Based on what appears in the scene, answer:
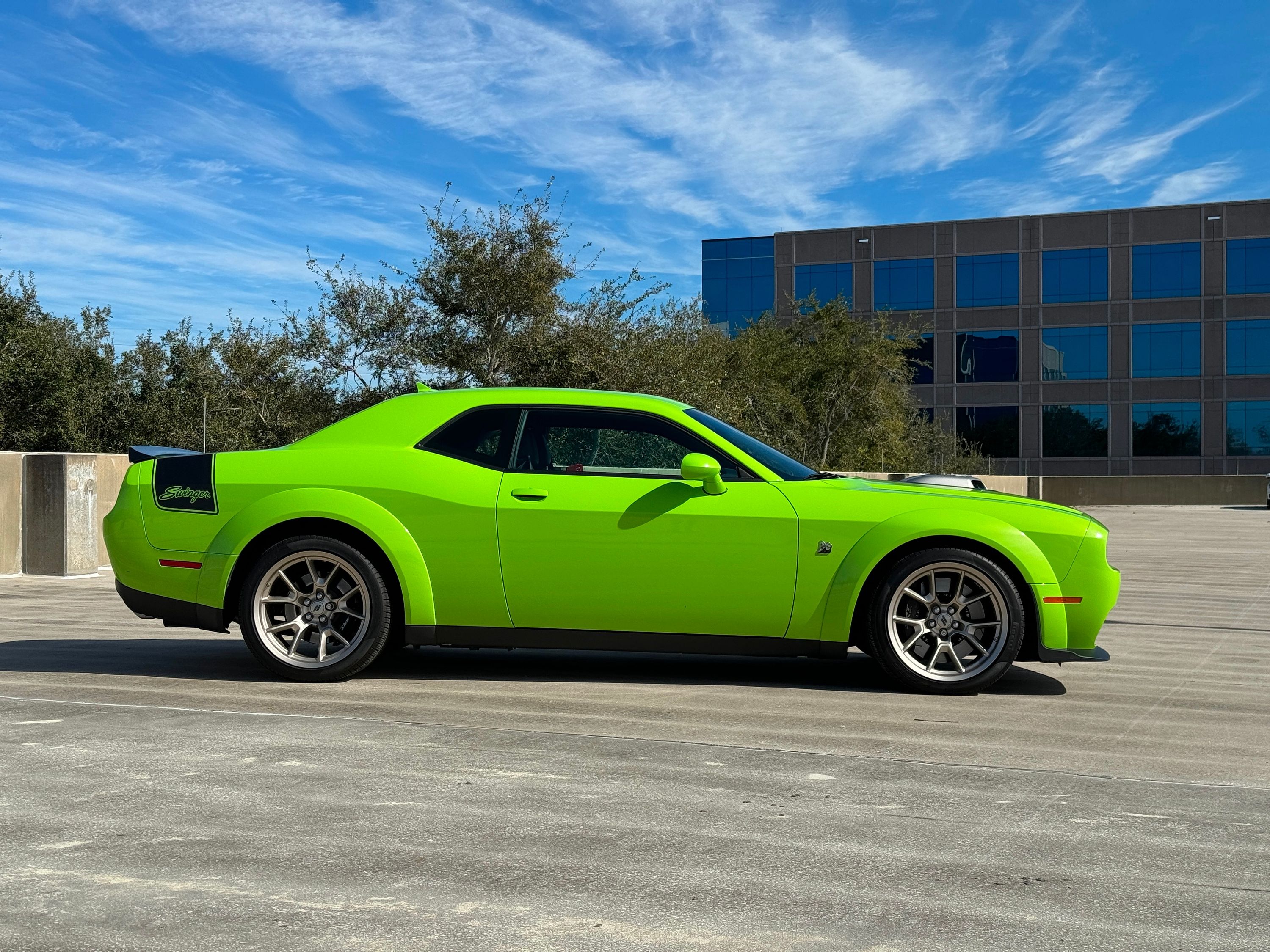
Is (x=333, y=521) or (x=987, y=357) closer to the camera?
(x=333, y=521)

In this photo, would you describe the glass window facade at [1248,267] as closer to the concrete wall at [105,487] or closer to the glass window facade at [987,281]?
the glass window facade at [987,281]

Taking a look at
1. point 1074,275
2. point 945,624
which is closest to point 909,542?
point 945,624

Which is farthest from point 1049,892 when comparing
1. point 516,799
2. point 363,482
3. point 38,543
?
point 38,543

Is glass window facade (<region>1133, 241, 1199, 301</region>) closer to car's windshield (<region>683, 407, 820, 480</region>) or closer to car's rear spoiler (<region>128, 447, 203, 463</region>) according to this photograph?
car's windshield (<region>683, 407, 820, 480</region>)

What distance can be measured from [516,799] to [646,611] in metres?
2.22

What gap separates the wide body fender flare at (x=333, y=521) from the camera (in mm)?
6617

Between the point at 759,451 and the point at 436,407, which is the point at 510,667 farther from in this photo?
the point at 759,451

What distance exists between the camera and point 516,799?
4.41 meters

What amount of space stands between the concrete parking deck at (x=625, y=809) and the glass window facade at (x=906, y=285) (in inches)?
2453

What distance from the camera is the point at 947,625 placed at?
6.55 m

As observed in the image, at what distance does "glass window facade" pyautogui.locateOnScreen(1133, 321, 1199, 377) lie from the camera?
63656mm

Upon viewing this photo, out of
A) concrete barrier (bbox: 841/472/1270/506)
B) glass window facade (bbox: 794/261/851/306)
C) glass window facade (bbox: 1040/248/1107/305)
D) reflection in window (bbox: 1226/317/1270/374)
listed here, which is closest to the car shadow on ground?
concrete barrier (bbox: 841/472/1270/506)

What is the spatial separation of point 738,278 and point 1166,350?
22.3 metres

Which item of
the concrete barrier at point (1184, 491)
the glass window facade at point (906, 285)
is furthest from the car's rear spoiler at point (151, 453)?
the glass window facade at point (906, 285)
